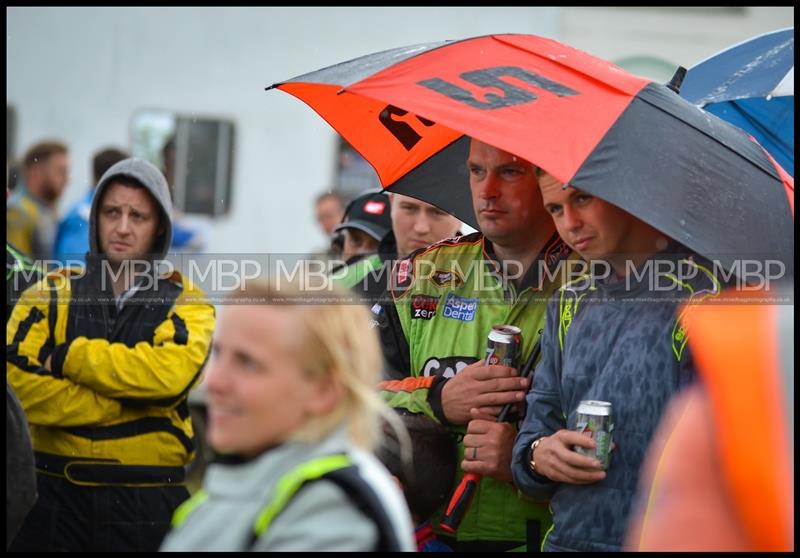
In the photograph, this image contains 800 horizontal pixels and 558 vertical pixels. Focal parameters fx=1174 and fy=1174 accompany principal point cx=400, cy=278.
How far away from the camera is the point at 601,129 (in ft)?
11.4

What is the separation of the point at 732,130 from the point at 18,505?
105 inches

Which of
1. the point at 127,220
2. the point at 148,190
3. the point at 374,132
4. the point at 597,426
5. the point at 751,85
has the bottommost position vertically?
the point at 597,426

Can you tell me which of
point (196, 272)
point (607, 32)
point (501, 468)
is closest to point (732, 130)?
point (501, 468)

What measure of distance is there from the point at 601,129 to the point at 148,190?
2.52 meters

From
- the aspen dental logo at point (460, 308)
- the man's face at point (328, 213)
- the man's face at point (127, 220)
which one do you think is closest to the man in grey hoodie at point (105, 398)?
the man's face at point (127, 220)

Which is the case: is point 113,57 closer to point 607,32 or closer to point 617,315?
point 607,32

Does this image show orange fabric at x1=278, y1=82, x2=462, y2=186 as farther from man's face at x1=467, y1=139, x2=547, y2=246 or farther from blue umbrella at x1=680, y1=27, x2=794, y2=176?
blue umbrella at x1=680, y1=27, x2=794, y2=176

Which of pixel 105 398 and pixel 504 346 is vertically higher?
pixel 504 346

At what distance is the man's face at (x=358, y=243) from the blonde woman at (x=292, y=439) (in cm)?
430

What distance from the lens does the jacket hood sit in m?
5.29

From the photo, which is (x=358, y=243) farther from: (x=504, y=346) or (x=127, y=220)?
(x=504, y=346)

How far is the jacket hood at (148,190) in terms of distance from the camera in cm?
529

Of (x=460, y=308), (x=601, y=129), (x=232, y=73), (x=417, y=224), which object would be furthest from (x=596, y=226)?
(x=232, y=73)

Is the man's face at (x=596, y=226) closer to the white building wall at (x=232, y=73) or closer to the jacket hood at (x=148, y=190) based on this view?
the jacket hood at (x=148, y=190)
